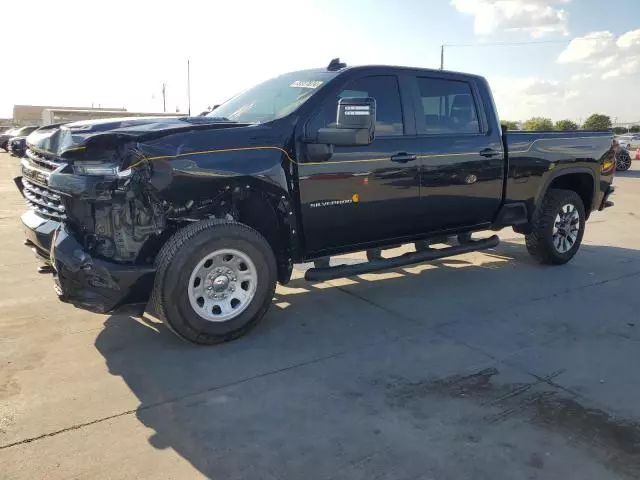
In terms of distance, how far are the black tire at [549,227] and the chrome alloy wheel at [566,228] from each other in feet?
0.13

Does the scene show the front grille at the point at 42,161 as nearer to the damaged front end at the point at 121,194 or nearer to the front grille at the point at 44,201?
the damaged front end at the point at 121,194

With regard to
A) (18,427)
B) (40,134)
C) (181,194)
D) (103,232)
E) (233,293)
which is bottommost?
(18,427)

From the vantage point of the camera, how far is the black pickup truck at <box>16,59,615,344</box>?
3844 millimetres

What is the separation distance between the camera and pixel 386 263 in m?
5.25

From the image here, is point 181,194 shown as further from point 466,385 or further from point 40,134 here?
point 466,385

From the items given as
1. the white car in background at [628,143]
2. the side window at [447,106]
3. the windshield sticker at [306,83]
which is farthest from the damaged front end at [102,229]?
the white car in background at [628,143]

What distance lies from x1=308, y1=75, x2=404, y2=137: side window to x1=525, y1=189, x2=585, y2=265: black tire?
2.44 m

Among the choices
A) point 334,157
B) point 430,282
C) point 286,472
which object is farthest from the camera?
point 430,282

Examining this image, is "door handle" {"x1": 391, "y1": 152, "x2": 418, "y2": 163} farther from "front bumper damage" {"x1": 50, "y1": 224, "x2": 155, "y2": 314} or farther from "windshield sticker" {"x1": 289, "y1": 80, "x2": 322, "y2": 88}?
"front bumper damage" {"x1": 50, "y1": 224, "x2": 155, "y2": 314}

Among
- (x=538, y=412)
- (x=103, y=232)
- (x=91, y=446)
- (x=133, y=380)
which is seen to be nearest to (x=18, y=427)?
(x=91, y=446)

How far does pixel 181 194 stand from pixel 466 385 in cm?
233

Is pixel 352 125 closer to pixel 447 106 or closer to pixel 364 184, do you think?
pixel 364 184

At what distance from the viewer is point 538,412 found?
3307 millimetres

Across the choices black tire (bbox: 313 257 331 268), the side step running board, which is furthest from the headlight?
black tire (bbox: 313 257 331 268)
